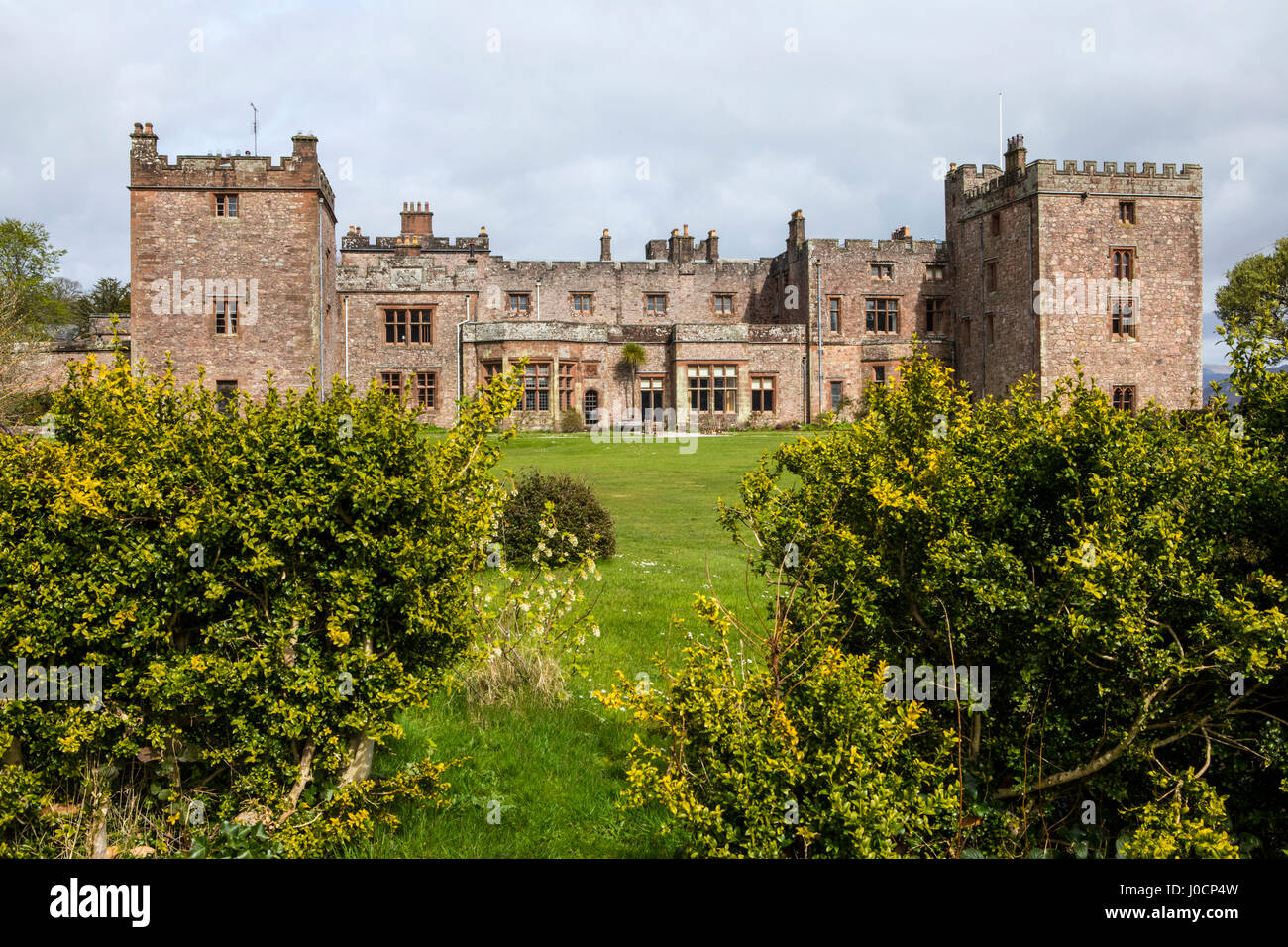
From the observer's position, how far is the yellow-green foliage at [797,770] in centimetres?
361

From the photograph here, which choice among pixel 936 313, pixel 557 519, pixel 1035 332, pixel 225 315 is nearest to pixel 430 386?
pixel 225 315

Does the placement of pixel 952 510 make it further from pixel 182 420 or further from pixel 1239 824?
pixel 182 420

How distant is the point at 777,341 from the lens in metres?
44.0

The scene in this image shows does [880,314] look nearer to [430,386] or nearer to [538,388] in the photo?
[538,388]

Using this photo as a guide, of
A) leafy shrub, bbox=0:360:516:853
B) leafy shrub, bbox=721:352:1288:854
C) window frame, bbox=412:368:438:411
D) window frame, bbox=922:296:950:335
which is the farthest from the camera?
window frame, bbox=922:296:950:335

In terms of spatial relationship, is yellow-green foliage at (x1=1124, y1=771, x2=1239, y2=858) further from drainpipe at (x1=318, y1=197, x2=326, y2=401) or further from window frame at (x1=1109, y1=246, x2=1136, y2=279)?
window frame at (x1=1109, y1=246, x2=1136, y2=279)

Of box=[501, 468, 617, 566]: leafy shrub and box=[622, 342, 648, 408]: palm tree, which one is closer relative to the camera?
box=[501, 468, 617, 566]: leafy shrub

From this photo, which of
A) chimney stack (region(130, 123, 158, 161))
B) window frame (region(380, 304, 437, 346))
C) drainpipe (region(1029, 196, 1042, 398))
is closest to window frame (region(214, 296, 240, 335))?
chimney stack (region(130, 123, 158, 161))

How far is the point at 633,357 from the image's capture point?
137 feet

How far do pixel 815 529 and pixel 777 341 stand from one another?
1575 inches

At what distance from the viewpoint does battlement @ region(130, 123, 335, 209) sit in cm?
3192

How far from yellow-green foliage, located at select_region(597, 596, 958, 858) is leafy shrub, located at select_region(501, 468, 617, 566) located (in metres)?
7.73

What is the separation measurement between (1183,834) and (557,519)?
9545 millimetres

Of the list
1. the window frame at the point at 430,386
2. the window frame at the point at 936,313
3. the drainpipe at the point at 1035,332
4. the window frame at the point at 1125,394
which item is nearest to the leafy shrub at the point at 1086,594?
the drainpipe at the point at 1035,332
